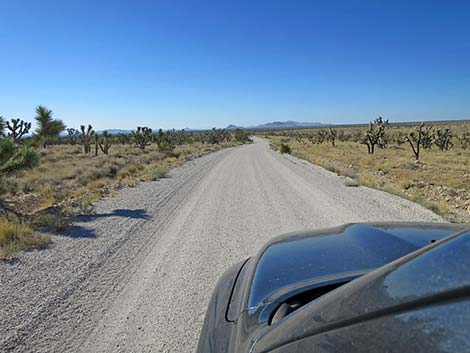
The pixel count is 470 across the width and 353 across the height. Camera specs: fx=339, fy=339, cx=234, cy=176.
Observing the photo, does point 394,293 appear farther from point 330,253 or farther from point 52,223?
point 52,223

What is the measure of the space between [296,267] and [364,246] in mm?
602

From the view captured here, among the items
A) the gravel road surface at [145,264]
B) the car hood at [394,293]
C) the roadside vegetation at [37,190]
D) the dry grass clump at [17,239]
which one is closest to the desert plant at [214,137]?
the roadside vegetation at [37,190]

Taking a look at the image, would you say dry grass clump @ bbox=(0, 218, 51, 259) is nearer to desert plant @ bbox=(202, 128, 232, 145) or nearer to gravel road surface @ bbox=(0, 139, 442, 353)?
gravel road surface @ bbox=(0, 139, 442, 353)

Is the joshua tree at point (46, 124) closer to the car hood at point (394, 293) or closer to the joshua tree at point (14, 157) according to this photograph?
the joshua tree at point (14, 157)

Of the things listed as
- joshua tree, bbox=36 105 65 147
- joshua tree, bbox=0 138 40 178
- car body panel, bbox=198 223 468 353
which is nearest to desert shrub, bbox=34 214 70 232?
joshua tree, bbox=0 138 40 178

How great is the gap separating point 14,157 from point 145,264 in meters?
6.63

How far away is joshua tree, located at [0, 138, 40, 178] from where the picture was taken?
9250 mm


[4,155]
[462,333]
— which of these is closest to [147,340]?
[462,333]

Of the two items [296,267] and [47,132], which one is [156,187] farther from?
[296,267]

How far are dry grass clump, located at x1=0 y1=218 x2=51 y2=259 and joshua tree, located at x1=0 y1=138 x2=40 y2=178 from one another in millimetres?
3027

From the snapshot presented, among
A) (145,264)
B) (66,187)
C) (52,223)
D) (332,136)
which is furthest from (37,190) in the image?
(332,136)

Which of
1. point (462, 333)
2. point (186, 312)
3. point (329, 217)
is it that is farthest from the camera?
point (329, 217)

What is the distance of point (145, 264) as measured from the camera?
5.40 m

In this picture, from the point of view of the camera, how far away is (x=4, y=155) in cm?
932
